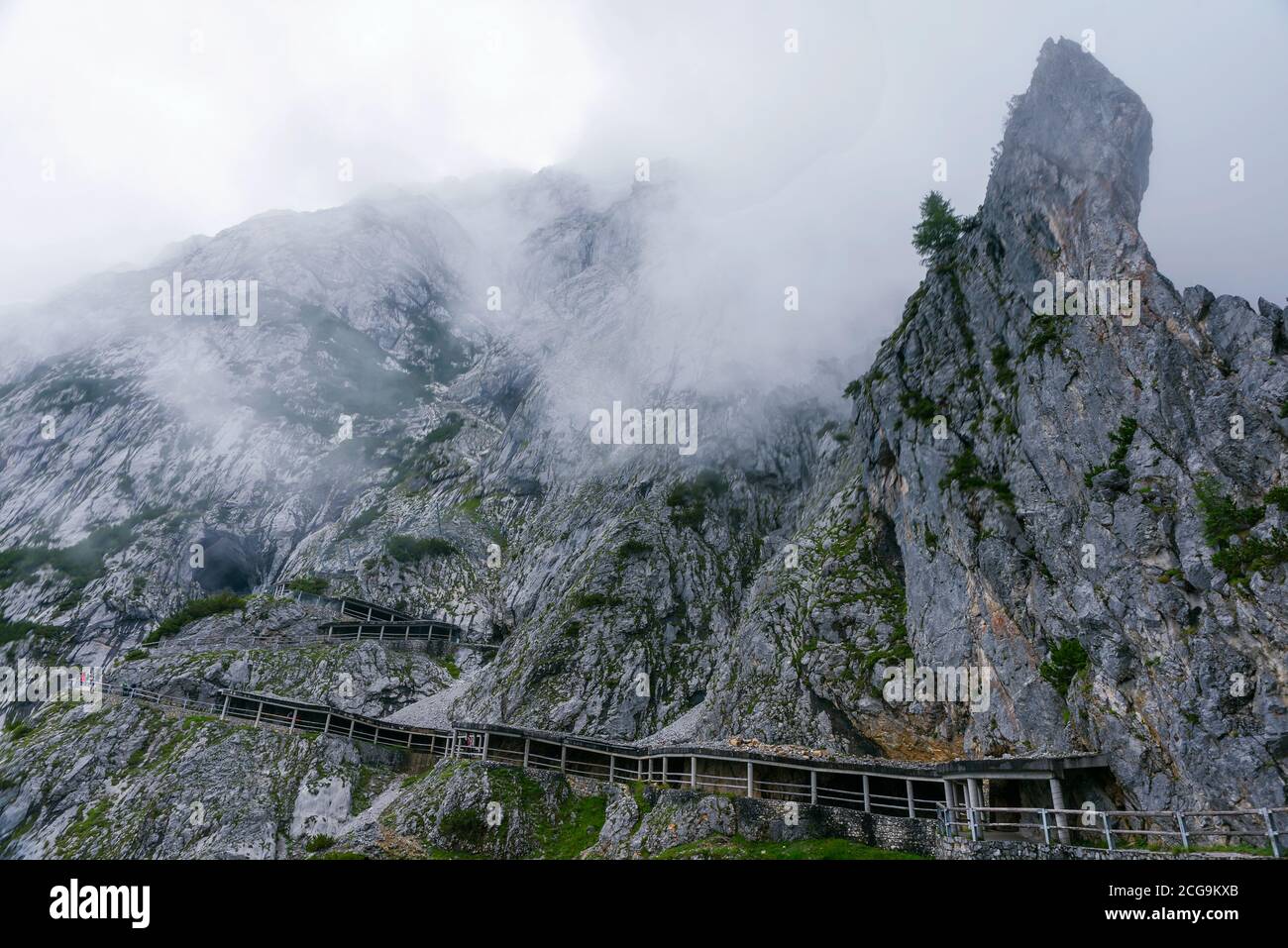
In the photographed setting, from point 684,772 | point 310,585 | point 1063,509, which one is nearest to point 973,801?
point 1063,509

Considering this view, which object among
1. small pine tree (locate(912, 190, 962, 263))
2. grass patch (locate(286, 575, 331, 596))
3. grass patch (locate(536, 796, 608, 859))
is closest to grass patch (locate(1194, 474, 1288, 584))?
grass patch (locate(536, 796, 608, 859))

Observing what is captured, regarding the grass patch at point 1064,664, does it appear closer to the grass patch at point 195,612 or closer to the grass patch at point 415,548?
the grass patch at point 415,548

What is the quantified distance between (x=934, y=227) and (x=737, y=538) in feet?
138

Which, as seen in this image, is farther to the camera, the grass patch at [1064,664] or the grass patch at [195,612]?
the grass patch at [195,612]

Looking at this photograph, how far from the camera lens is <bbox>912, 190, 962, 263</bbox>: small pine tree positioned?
7538 centimetres

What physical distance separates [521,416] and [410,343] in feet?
215

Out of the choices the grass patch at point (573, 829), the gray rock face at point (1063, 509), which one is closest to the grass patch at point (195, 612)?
the grass patch at point (573, 829)

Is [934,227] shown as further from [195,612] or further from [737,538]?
[195,612]

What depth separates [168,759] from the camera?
56.1m

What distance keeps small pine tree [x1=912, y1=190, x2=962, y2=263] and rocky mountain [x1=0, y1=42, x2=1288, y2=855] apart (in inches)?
326

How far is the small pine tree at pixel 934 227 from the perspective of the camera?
75.4 m

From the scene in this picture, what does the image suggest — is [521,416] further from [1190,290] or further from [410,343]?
[1190,290]

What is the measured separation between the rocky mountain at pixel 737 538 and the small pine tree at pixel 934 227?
829 centimetres
